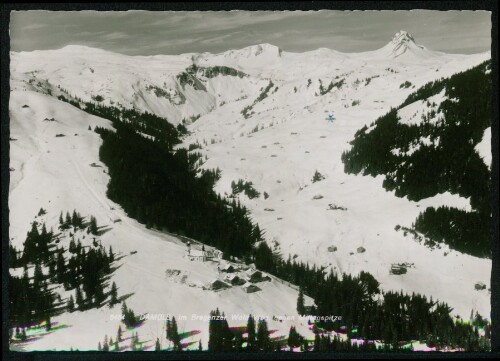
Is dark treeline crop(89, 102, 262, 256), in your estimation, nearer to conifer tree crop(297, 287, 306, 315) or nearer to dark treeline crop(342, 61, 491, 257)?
conifer tree crop(297, 287, 306, 315)

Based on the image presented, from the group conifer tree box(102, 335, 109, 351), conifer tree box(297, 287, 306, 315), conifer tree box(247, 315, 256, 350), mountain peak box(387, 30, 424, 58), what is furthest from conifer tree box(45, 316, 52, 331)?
mountain peak box(387, 30, 424, 58)

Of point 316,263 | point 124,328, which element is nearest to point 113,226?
point 124,328

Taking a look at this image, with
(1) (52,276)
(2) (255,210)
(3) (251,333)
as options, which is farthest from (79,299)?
(2) (255,210)

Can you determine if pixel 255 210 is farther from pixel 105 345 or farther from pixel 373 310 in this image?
pixel 105 345

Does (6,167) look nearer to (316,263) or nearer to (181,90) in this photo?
(316,263)

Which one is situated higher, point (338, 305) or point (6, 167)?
point (6, 167)

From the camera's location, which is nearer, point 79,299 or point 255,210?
point 79,299

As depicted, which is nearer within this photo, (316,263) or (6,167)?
(6,167)
